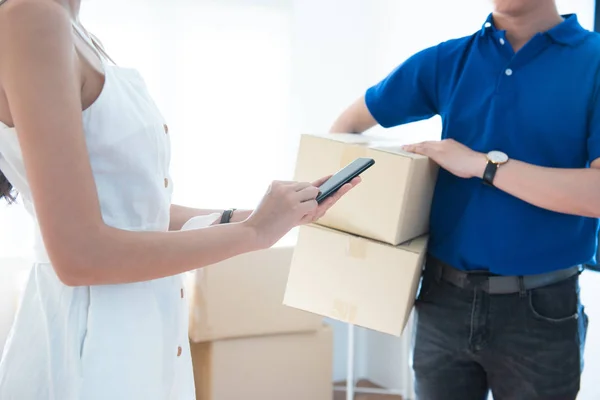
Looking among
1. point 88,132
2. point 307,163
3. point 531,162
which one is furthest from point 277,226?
point 531,162

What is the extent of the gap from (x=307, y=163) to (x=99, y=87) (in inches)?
27.3

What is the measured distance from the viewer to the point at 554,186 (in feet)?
4.32

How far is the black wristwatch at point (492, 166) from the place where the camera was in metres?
1.37

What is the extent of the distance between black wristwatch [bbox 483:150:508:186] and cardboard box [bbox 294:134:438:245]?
14 centimetres

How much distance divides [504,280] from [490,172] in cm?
24

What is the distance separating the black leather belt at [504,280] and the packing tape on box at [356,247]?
0.20 meters

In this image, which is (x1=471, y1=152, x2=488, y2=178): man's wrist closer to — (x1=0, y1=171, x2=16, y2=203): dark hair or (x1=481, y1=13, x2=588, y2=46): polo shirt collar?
(x1=481, y1=13, x2=588, y2=46): polo shirt collar

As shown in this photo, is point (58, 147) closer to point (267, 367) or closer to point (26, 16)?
point (26, 16)

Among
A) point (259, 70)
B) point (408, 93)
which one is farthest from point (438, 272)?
point (259, 70)

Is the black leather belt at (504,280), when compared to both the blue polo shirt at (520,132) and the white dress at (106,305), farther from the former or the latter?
the white dress at (106,305)

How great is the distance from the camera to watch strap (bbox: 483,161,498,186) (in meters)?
1.37

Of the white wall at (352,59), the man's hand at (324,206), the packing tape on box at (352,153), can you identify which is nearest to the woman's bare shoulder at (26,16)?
the man's hand at (324,206)

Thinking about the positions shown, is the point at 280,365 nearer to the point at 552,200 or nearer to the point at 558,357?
the point at 558,357

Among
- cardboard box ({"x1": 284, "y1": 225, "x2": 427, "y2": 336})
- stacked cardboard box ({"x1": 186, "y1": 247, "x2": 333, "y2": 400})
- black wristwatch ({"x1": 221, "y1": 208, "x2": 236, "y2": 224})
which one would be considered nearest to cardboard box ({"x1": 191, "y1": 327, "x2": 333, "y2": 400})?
stacked cardboard box ({"x1": 186, "y1": 247, "x2": 333, "y2": 400})
